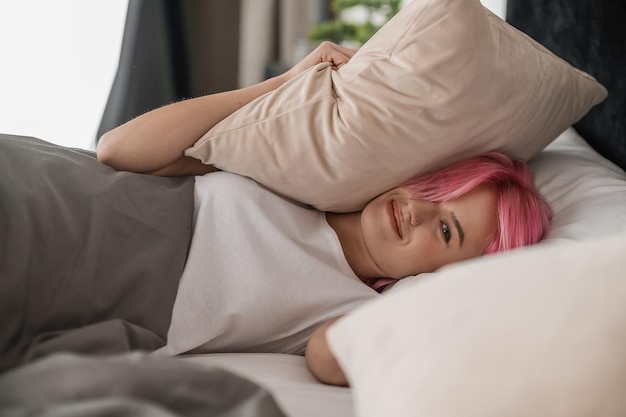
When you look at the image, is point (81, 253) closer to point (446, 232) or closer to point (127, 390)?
point (127, 390)

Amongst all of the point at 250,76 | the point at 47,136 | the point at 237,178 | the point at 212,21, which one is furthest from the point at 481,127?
the point at 212,21

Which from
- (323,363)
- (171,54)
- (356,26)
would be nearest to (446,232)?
(323,363)

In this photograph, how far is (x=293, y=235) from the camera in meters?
1.23

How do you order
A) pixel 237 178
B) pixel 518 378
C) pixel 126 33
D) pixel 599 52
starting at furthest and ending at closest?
pixel 126 33 < pixel 599 52 < pixel 237 178 < pixel 518 378

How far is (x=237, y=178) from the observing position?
1.25 metres

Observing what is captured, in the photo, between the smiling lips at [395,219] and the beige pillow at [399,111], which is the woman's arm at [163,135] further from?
the smiling lips at [395,219]

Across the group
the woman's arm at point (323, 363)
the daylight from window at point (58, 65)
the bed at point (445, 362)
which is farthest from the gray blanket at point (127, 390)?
the daylight from window at point (58, 65)

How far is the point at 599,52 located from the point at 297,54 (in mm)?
1713

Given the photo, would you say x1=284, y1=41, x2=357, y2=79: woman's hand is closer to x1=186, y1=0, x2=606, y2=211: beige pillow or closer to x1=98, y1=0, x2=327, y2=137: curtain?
x1=186, y1=0, x2=606, y2=211: beige pillow

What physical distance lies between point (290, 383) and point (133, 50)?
226cm

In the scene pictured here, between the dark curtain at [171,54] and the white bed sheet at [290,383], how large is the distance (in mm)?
1924

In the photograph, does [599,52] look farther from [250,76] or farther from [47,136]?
[250,76]

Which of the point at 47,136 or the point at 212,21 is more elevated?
the point at 212,21

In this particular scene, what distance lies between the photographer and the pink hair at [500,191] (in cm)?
118
